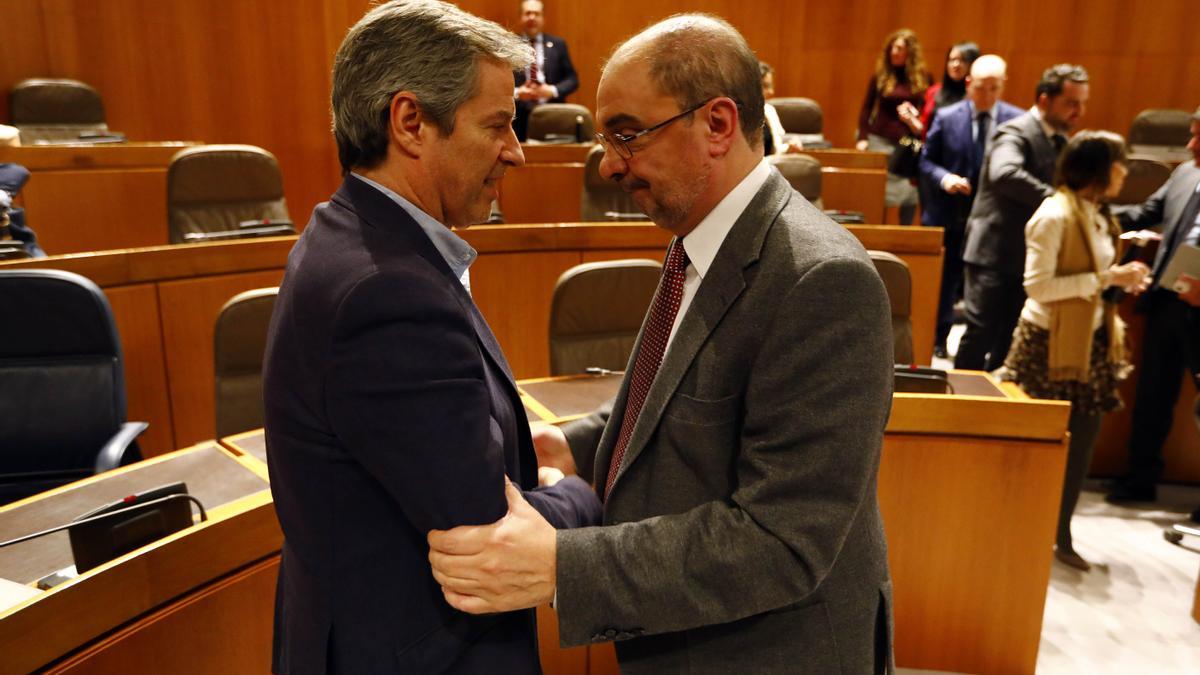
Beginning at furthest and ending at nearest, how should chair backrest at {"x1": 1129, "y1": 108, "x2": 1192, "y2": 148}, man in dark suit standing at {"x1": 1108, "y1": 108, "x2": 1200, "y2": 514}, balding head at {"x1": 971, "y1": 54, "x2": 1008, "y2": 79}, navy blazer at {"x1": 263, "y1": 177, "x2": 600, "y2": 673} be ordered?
chair backrest at {"x1": 1129, "y1": 108, "x2": 1192, "y2": 148} → balding head at {"x1": 971, "y1": 54, "x2": 1008, "y2": 79} → man in dark suit standing at {"x1": 1108, "y1": 108, "x2": 1200, "y2": 514} → navy blazer at {"x1": 263, "y1": 177, "x2": 600, "y2": 673}

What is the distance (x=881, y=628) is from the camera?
1.07 meters

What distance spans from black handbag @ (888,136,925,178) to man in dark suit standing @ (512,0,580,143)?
229 cm

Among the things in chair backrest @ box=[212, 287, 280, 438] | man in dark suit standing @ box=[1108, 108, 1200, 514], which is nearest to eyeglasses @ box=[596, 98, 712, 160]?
chair backrest @ box=[212, 287, 280, 438]

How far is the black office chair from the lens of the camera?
2219 mm

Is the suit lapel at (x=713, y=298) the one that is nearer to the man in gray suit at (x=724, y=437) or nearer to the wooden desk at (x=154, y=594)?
the man in gray suit at (x=724, y=437)

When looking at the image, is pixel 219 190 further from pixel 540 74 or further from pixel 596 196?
pixel 540 74

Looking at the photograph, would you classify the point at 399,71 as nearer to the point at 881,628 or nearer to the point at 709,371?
the point at 709,371

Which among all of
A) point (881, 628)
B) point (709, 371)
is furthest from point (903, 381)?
point (709, 371)

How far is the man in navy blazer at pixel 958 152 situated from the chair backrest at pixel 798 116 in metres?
1.80

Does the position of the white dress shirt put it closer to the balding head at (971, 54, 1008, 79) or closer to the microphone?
the microphone

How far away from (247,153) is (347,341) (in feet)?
11.4

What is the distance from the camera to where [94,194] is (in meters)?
4.00

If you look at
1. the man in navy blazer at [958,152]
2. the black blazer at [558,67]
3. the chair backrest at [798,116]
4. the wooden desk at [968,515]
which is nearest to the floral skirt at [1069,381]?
the wooden desk at [968,515]

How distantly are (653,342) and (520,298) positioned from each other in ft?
8.60
